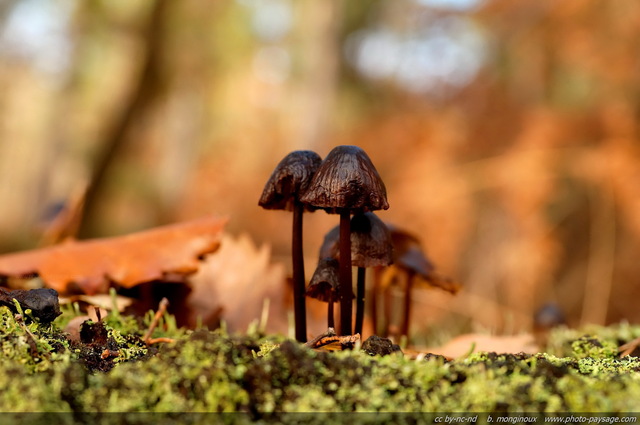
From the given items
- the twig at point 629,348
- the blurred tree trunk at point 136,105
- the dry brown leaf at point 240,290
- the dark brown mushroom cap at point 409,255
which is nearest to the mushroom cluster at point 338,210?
the dark brown mushroom cap at point 409,255

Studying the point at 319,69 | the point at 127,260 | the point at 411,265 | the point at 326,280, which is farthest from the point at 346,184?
the point at 319,69

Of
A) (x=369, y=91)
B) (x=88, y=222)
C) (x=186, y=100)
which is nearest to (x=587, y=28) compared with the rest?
(x=88, y=222)

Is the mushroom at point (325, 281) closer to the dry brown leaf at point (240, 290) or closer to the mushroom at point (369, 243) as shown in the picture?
the mushroom at point (369, 243)

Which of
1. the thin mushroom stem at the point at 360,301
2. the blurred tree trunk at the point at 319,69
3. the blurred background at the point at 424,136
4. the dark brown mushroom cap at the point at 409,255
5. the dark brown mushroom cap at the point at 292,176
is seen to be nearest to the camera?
the dark brown mushroom cap at the point at 292,176

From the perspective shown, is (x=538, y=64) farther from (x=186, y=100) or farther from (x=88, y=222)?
(x=186, y=100)

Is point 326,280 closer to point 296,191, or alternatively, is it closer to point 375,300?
point 296,191

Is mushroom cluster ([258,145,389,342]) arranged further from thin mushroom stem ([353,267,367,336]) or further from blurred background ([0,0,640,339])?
blurred background ([0,0,640,339])

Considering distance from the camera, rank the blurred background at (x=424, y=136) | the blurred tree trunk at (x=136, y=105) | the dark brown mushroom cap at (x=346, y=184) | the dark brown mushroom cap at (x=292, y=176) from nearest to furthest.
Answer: the dark brown mushroom cap at (x=346, y=184)
the dark brown mushroom cap at (x=292, y=176)
the blurred background at (x=424, y=136)
the blurred tree trunk at (x=136, y=105)

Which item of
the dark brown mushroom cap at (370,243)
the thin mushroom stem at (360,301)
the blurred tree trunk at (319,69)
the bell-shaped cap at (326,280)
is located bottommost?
the thin mushroom stem at (360,301)
